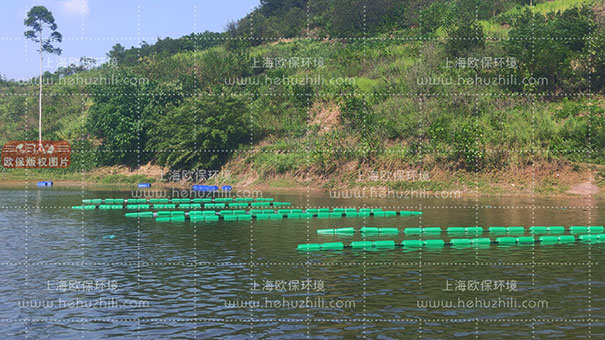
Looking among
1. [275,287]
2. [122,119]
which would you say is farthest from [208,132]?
[275,287]

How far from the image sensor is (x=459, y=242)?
85.3 ft

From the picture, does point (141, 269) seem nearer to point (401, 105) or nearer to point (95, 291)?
point (95, 291)

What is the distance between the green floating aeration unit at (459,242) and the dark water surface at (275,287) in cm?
89

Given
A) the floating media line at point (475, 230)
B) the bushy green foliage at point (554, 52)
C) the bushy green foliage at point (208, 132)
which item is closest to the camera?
the floating media line at point (475, 230)

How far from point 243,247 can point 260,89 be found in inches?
2076

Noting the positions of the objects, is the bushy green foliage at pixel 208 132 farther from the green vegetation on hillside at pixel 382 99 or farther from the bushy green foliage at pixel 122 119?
the bushy green foliage at pixel 122 119

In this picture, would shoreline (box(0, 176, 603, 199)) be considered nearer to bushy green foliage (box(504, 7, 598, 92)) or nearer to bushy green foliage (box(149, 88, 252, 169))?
bushy green foliage (box(149, 88, 252, 169))

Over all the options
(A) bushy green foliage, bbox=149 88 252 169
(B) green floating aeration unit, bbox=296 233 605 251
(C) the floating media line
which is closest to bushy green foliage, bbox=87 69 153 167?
(A) bushy green foliage, bbox=149 88 252 169

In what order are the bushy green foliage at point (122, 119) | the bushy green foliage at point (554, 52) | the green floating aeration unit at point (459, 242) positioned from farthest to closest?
the bushy green foliage at point (122, 119)
the bushy green foliage at point (554, 52)
the green floating aeration unit at point (459, 242)

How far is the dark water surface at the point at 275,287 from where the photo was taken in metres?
14.1

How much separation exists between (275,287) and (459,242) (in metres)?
11.2

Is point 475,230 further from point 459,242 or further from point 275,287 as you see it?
point 275,287

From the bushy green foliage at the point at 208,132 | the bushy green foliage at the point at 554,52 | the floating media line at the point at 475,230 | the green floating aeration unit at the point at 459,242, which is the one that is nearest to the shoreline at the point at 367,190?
the bushy green foliage at the point at 208,132

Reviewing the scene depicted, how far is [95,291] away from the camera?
17.6 m
